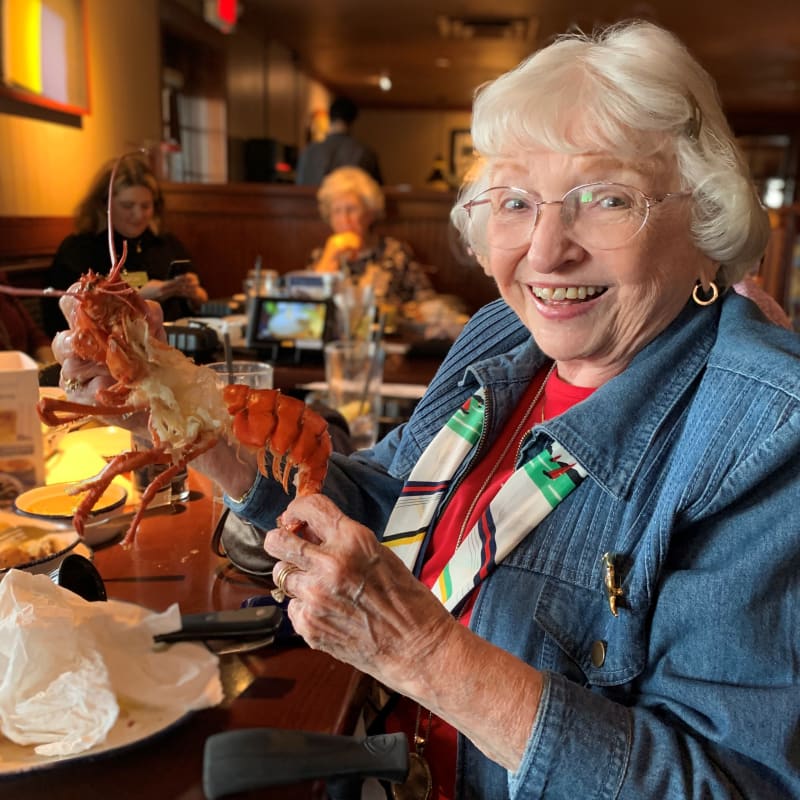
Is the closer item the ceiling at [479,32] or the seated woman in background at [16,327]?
the seated woman in background at [16,327]

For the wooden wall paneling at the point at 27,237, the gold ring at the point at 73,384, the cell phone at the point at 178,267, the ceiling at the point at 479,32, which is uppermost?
the ceiling at the point at 479,32

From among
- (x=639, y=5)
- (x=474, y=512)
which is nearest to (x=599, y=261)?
(x=474, y=512)

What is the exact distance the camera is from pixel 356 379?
2291 millimetres

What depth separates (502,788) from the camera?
3.06 ft

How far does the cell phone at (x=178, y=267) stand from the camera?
3.82 ft

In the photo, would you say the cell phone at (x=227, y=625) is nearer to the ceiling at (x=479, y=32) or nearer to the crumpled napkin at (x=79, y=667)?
the crumpled napkin at (x=79, y=667)

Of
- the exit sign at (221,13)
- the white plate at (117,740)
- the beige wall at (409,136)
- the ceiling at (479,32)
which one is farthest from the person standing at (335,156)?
the beige wall at (409,136)

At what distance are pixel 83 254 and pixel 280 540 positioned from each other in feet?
2.11

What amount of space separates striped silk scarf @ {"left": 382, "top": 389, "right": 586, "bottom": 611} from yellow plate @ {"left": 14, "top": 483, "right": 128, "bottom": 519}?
0.49 m

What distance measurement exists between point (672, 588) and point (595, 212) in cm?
53

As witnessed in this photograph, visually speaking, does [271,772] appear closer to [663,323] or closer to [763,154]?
[663,323]

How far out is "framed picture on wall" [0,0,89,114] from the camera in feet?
12.4

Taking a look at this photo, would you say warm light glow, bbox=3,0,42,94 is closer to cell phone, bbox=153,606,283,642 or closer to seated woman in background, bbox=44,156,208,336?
seated woman in background, bbox=44,156,208,336

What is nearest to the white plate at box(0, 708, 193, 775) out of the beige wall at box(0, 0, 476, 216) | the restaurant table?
the restaurant table
